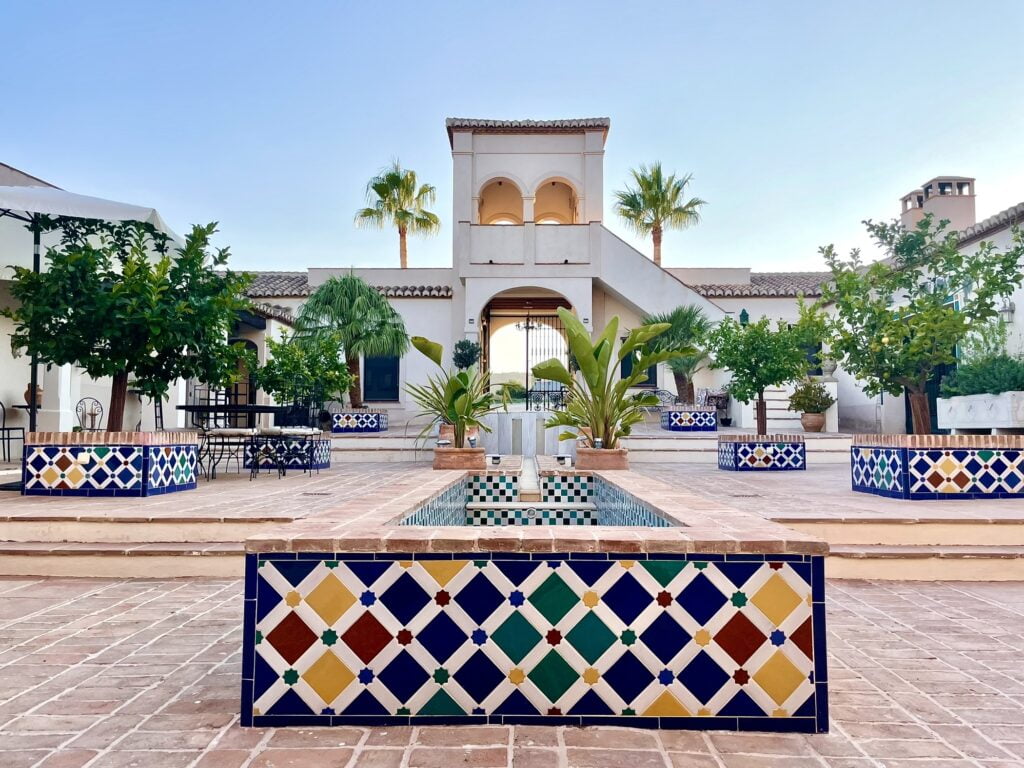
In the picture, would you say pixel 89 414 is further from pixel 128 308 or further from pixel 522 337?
pixel 522 337

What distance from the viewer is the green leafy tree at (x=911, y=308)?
20.1 feet

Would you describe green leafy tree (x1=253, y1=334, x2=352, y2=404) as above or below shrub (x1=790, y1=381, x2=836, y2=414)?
above

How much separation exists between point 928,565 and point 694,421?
11085mm

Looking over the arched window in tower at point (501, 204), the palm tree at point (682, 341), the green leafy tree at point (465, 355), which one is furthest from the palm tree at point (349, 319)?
the palm tree at point (682, 341)

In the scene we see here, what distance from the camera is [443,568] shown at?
219 cm

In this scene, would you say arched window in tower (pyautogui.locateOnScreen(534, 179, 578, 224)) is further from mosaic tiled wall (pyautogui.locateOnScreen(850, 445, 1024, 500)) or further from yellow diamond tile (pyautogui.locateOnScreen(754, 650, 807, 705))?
yellow diamond tile (pyautogui.locateOnScreen(754, 650, 807, 705))

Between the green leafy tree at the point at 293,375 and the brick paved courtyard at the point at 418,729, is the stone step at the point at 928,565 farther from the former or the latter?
the green leafy tree at the point at 293,375

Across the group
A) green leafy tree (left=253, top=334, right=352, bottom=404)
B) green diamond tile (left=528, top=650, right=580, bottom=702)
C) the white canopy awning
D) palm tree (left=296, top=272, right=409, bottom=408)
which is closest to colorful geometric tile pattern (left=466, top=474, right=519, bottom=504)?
the white canopy awning

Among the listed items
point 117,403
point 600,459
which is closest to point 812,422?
A: point 600,459

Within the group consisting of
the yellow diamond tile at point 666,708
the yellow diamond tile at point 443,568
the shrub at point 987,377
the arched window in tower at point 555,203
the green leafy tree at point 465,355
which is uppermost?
the arched window in tower at point 555,203

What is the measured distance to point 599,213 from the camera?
19312 millimetres

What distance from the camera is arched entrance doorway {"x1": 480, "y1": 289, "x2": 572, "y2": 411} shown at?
63.2 feet

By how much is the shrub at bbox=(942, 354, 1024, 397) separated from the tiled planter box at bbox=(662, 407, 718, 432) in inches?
184

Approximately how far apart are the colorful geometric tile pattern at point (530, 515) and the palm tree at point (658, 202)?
660 inches
